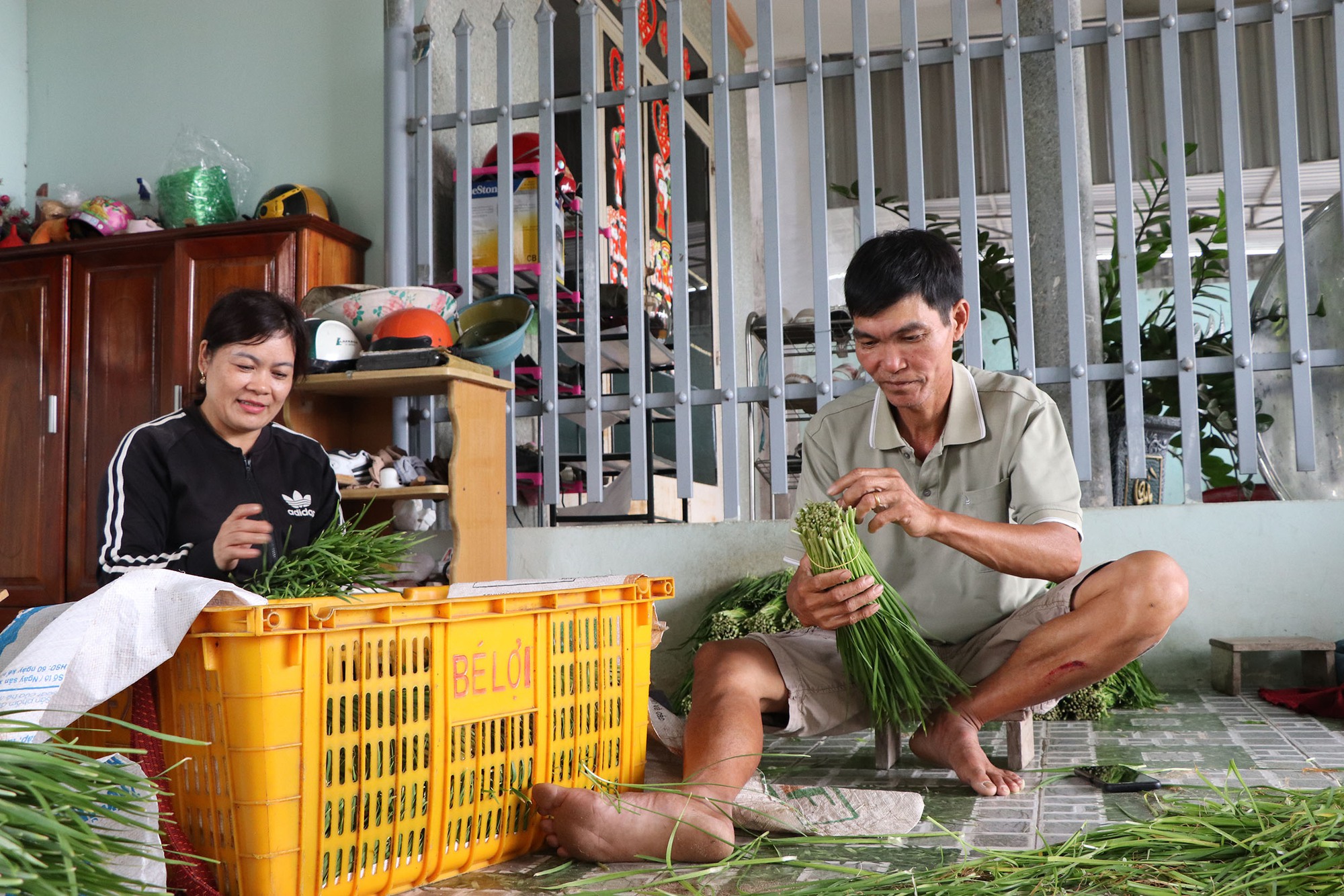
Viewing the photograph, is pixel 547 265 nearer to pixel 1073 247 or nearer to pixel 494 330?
pixel 494 330

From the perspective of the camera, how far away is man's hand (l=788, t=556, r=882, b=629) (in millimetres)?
1859

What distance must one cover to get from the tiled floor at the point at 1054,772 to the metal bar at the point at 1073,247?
0.81 metres

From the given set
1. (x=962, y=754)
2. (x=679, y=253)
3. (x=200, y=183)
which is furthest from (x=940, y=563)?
(x=200, y=183)

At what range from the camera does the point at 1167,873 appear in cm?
134

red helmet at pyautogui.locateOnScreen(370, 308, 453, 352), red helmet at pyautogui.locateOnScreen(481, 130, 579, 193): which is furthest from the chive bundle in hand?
red helmet at pyautogui.locateOnScreen(481, 130, 579, 193)

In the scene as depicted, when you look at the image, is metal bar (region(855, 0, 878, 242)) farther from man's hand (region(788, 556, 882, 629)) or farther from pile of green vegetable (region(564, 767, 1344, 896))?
pile of green vegetable (region(564, 767, 1344, 896))

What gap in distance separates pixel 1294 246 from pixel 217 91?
12.6 feet

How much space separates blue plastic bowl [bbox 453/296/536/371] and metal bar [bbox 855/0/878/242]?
3.57 ft

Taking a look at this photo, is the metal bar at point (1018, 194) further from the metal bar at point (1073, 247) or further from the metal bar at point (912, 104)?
the metal bar at point (912, 104)

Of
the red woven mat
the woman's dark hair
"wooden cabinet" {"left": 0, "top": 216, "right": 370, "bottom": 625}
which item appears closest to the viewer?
the woman's dark hair

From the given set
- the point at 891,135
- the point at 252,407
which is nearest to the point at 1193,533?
the point at 252,407

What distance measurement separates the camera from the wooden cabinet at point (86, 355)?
3734mm

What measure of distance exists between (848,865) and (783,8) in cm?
700

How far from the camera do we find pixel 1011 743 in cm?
213
